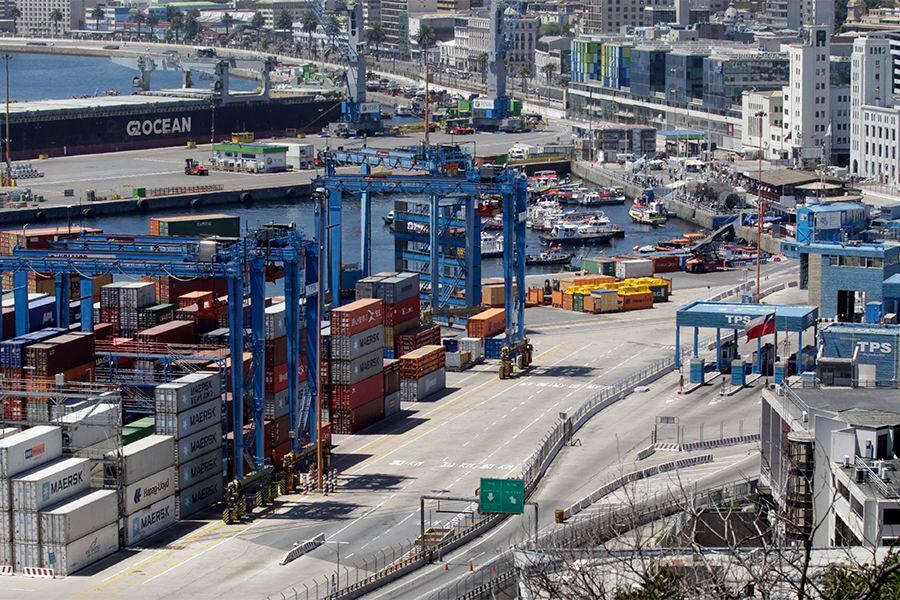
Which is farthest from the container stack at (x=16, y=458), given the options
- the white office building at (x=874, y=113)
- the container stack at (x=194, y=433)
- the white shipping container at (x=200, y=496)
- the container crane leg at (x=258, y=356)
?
the white office building at (x=874, y=113)

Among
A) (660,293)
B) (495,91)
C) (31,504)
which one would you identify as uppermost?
(495,91)

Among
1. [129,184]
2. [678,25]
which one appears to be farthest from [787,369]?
[678,25]

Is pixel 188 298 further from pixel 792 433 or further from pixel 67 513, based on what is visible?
pixel 792 433

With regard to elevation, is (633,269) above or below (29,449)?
above

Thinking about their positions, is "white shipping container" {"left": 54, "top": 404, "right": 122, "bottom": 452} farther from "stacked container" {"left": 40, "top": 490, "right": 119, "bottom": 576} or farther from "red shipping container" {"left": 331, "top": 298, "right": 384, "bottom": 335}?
"red shipping container" {"left": 331, "top": 298, "right": 384, "bottom": 335}

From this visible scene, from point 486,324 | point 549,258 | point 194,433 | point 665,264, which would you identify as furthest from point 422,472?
point 549,258

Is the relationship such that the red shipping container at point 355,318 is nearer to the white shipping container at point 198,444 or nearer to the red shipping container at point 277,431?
the red shipping container at point 277,431

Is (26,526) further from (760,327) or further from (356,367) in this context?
(760,327)
